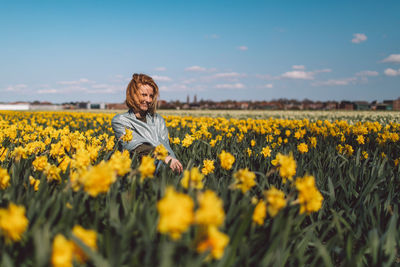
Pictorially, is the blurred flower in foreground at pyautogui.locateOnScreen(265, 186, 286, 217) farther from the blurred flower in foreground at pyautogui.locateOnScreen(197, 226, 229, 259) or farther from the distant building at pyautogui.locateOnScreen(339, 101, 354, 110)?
the distant building at pyautogui.locateOnScreen(339, 101, 354, 110)

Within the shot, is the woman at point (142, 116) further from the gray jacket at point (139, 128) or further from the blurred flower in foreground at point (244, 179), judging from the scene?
the blurred flower in foreground at point (244, 179)

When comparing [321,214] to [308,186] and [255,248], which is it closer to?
[255,248]

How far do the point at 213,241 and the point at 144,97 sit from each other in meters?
3.30

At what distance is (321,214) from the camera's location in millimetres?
2475

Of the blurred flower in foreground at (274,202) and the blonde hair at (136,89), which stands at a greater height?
the blonde hair at (136,89)

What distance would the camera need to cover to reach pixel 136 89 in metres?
4.00

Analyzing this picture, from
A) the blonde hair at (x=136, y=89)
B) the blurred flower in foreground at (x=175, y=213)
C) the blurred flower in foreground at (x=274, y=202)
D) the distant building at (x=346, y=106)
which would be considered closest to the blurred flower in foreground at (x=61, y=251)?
the blurred flower in foreground at (x=175, y=213)

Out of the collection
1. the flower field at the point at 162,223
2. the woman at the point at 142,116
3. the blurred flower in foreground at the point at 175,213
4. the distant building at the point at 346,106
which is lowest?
the flower field at the point at 162,223

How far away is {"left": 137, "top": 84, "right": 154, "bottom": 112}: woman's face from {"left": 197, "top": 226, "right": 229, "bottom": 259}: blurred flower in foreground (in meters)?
3.20

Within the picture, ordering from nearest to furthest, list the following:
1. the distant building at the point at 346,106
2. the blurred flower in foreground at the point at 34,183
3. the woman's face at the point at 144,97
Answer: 1. the blurred flower in foreground at the point at 34,183
2. the woman's face at the point at 144,97
3. the distant building at the point at 346,106

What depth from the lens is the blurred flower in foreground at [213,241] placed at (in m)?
0.98

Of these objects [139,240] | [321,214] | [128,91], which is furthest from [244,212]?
[128,91]

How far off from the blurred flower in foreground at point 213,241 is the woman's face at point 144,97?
3.20 m

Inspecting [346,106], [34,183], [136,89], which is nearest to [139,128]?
[136,89]
